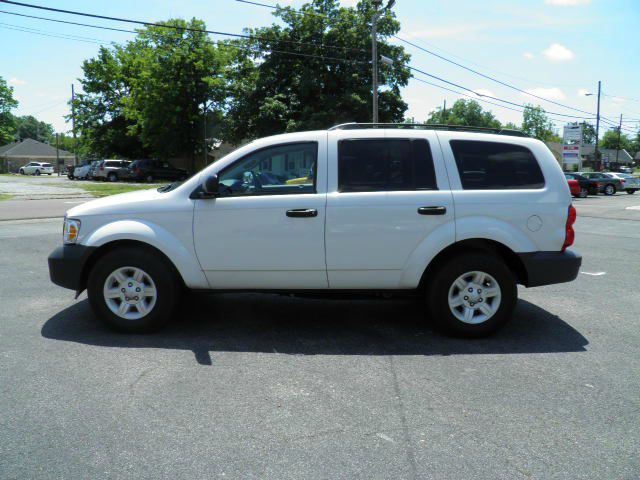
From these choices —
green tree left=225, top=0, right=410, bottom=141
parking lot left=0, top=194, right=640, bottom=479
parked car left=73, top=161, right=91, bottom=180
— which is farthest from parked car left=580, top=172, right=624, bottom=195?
parked car left=73, top=161, right=91, bottom=180

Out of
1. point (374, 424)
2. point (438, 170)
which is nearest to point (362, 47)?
point (438, 170)

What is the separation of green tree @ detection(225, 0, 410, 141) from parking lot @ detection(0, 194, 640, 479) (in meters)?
29.4

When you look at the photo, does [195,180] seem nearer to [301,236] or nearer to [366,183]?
[301,236]

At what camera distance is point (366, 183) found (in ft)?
16.1

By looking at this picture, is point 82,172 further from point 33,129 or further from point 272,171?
point 33,129

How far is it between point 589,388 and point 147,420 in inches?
123

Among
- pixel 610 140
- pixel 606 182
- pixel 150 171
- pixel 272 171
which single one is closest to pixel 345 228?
pixel 272 171

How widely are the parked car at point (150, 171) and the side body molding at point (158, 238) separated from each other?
3620cm

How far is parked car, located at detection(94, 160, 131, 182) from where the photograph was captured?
133 ft

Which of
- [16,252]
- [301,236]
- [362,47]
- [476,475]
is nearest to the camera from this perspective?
[476,475]

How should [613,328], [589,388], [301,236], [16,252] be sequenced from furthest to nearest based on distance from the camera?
[16,252]
[613,328]
[301,236]
[589,388]

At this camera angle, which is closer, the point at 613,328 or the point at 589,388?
the point at 589,388

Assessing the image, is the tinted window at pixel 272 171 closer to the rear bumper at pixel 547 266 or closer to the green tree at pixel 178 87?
the rear bumper at pixel 547 266

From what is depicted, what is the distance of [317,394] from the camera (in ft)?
12.4
